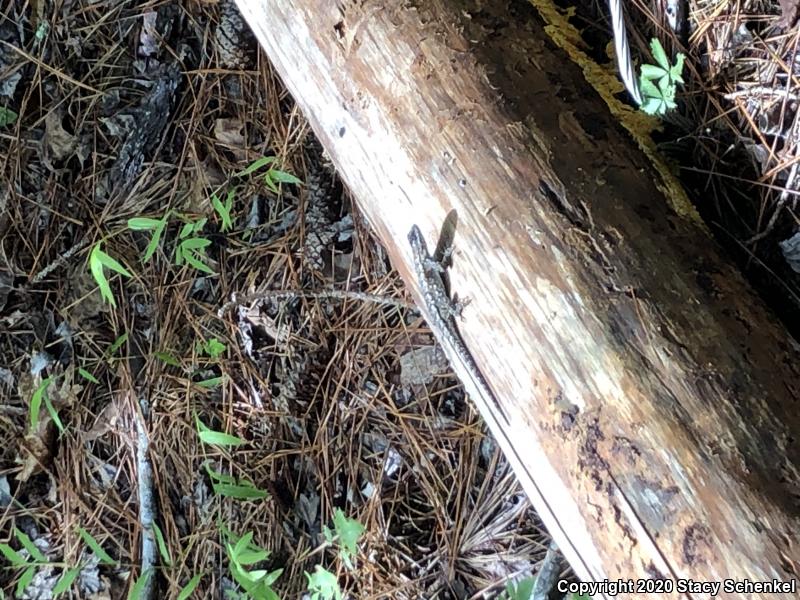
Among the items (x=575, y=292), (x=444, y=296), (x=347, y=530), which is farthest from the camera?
(x=347, y=530)

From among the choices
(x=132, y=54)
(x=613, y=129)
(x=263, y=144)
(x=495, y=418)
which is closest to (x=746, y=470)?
(x=495, y=418)

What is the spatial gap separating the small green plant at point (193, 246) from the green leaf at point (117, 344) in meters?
0.28

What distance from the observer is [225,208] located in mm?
1980

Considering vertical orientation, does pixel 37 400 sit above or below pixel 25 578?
above

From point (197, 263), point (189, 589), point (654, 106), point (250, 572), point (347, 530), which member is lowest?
point (189, 589)

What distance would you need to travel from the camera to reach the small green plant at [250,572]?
170cm

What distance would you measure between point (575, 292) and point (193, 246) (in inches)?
48.7

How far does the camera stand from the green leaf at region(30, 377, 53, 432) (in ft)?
6.52

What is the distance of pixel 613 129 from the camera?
1.34 metres

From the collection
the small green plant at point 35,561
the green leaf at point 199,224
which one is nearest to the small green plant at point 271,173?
the green leaf at point 199,224

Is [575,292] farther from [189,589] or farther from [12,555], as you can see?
[12,555]

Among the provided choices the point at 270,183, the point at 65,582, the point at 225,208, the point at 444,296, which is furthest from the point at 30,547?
the point at 444,296

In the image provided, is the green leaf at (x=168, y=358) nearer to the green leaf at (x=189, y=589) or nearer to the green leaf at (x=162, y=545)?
the green leaf at (x=162, y=545)

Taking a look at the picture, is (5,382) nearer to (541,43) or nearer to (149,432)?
(149,432)
